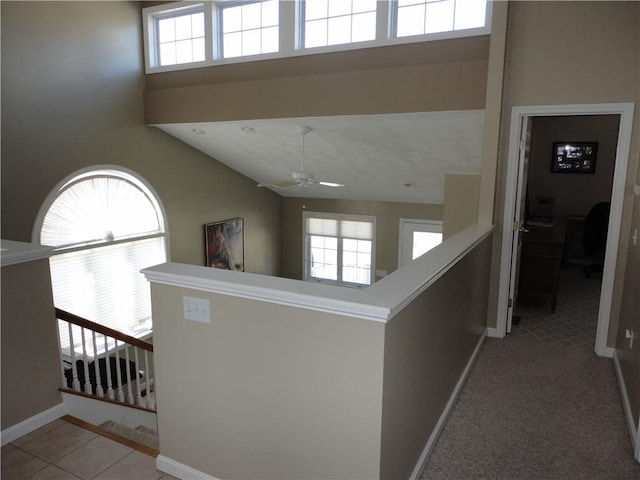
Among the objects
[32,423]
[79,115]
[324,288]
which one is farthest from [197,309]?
[79,115]

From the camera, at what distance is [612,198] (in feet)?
10.6

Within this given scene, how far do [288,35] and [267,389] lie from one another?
15.3ft

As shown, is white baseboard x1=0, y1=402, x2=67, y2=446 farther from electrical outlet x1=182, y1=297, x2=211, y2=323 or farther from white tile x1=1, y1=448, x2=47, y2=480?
electrical outlet x1=182, y1=297, x2=211, y2=323

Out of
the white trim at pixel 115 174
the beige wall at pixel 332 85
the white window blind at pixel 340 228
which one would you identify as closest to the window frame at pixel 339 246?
the white window blind at pixel 340 228

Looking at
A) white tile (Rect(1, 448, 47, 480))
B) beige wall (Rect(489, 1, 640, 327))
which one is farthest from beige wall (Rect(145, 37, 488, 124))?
white tile (Rect(1, 448, 47, 480))

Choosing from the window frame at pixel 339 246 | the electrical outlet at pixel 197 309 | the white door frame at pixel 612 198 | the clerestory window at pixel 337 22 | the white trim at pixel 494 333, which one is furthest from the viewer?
the window frame at pixel 339 246

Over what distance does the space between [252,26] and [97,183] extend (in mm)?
2895

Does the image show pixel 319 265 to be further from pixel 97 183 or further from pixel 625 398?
pixel 625 398

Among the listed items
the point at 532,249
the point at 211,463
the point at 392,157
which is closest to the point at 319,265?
the point at 392,157

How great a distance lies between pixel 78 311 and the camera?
5762mm

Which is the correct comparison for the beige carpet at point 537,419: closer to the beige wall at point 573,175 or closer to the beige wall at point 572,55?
the beige wall at point 572,55

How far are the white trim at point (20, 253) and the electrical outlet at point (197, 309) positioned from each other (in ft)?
3.81

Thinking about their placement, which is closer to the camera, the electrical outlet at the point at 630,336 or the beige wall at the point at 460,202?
the electrical outlet at the point at 630,336

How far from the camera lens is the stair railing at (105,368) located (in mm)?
3068
